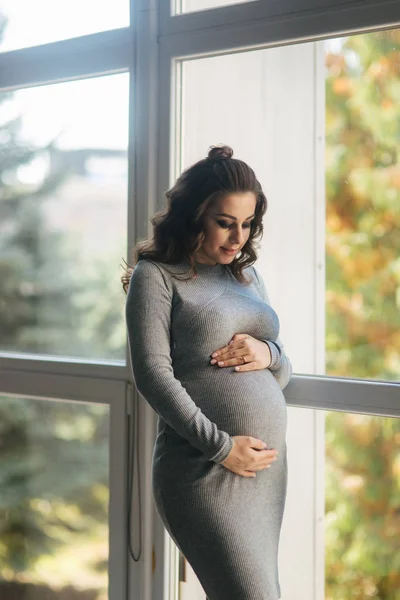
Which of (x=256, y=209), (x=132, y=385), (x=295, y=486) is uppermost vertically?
(x=256, y=209)

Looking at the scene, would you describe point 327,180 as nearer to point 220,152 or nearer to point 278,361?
point 220,152

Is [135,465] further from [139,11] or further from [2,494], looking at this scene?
[139,11]

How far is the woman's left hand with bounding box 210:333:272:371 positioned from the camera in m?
1.64

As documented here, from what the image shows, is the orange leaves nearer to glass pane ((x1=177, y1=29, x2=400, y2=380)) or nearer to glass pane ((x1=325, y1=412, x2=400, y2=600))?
glass pane ((x1=177, y1=29, x2=400, y2=380))

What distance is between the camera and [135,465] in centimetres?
215

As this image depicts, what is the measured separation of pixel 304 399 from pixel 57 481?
0.97 metres

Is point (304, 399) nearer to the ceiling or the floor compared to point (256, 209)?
nearer to the floor

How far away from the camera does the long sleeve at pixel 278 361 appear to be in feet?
5.65

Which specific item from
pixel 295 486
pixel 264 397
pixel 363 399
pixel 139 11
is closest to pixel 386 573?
pixel 295 486

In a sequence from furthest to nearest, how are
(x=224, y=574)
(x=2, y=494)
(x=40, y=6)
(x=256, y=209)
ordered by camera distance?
(x=2, y=494) → (x=40, y=6) → (x=256, y=209) → (x=224, y=574)

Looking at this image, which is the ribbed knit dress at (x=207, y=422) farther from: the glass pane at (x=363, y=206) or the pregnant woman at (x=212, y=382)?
the glass pane at (x=363, y=206)

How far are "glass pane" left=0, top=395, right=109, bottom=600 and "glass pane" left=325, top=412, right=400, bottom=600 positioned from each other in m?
0.73

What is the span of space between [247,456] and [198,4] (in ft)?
4.16

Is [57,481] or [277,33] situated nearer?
[277,33]
